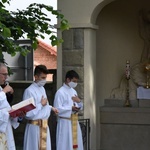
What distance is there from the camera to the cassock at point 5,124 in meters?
6.80

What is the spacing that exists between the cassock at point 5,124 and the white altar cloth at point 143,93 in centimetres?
466

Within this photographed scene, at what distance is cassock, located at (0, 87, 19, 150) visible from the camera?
6.80 meters

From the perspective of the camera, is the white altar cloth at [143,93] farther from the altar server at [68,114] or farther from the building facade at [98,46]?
the altar server at [68,114]

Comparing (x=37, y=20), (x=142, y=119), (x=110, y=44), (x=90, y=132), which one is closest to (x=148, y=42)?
(x=110, y=44)

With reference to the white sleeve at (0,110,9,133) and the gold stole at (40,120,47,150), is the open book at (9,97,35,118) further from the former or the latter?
the gold stole at (40,120,47,150)

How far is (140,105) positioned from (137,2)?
2.13 m

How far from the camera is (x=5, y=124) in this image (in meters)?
6.88

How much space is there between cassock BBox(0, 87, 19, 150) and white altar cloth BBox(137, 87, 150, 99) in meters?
4.66

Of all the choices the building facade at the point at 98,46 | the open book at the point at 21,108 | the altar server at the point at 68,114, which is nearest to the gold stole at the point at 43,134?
the altar server at the point at 68,114

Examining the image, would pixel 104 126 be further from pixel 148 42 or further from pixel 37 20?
pixel 37 20

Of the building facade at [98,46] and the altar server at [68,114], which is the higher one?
the building facade at [98,46]

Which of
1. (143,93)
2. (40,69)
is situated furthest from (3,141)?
(143,93)

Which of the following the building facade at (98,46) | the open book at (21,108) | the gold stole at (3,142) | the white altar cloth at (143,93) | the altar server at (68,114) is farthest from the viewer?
the white altar cloth at (143,93)

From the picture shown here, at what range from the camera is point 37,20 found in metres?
7.35
